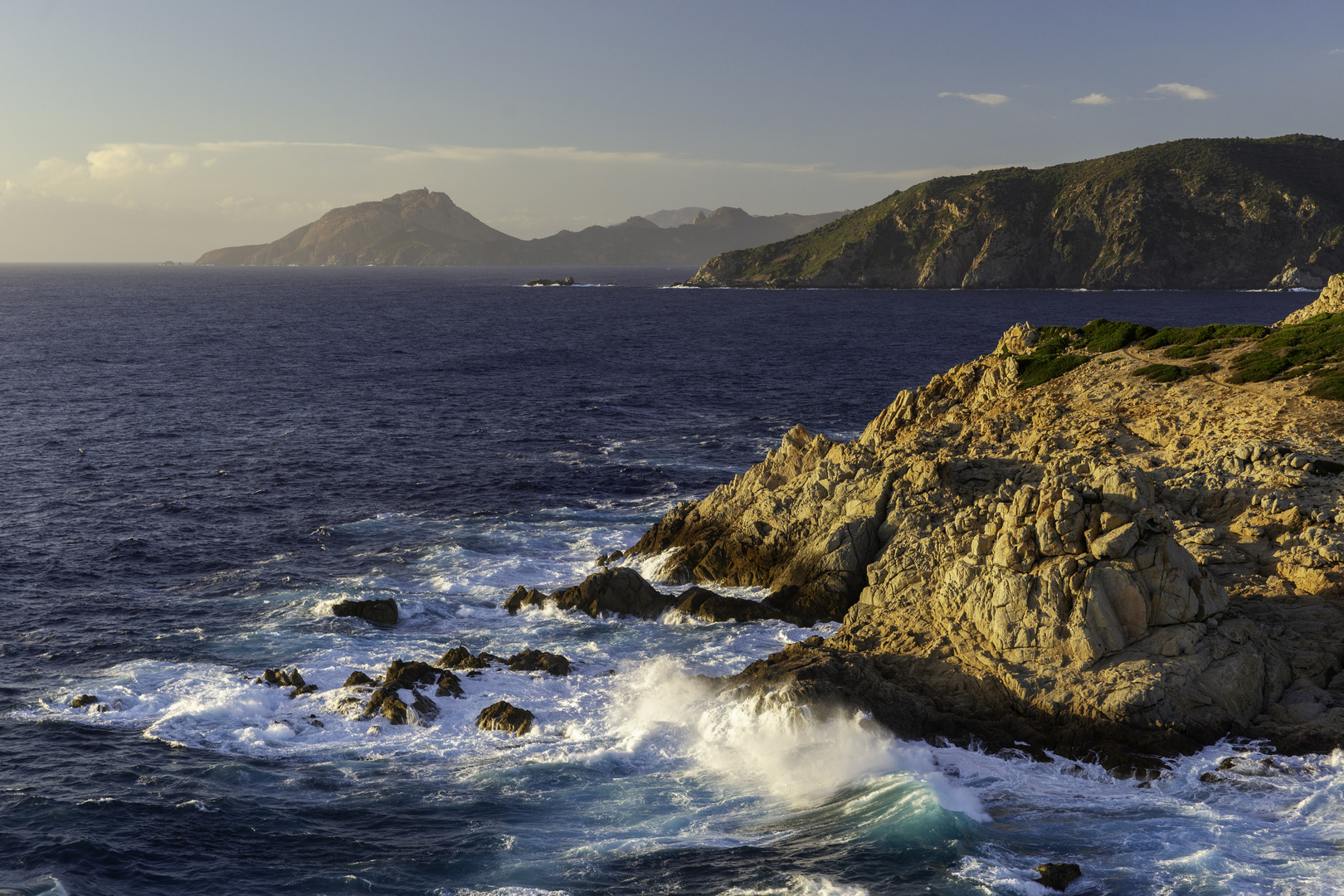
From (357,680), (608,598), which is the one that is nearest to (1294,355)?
(608,598)

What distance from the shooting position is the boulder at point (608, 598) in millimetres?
44531

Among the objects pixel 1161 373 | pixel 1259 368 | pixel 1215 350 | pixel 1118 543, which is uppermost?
pixel 1215 350

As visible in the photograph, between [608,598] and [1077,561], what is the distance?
20886mm

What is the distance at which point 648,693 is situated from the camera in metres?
36.0

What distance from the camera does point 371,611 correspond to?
43.0m

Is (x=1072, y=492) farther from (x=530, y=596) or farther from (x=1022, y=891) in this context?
(x=530, y=596)

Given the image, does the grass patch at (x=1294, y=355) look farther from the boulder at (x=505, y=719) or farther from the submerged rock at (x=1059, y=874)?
the boulder at (x=505, y=719)

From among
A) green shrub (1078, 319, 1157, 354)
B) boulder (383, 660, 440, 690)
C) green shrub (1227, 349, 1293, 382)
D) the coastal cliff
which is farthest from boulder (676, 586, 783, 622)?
green shrub (1078, 319, 1157, 354)

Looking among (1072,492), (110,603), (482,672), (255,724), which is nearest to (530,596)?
(482,672)

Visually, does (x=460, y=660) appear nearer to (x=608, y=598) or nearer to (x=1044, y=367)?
(x=608, y=598)

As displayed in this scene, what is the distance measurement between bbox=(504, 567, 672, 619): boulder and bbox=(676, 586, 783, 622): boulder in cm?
121

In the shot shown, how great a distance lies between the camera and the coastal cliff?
31625mm

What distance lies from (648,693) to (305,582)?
21370mm

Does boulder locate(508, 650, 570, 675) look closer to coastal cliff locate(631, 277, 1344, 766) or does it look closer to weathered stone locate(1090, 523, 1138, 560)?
coastal cliff locate(631, 277, 1344, 766)
